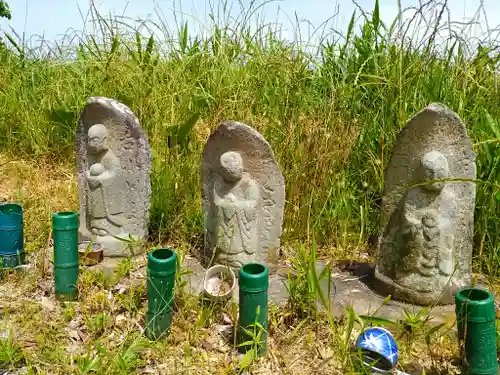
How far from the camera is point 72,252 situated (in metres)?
2.72

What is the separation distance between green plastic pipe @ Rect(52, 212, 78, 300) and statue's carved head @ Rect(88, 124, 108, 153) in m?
0.56

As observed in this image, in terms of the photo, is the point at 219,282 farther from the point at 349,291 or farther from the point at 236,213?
the point at 349,291

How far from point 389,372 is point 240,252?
103 cm

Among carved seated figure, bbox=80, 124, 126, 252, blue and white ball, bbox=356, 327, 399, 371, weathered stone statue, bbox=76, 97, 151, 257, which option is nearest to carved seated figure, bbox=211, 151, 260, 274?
weathered stone statue, bbox=76, 97, 151, 257

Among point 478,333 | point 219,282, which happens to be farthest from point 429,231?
point 219,282

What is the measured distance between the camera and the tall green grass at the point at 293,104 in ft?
11.4

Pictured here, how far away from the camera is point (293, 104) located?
406 cm

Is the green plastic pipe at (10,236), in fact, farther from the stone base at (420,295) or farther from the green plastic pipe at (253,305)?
the stone base at (420,295)

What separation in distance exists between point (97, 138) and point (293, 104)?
1531 mm

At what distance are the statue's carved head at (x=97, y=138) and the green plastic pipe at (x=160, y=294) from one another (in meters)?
0.98

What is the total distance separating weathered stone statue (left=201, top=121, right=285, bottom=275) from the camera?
285cm

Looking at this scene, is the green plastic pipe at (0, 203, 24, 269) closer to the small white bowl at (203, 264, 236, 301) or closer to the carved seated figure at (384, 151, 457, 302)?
the small white bowl at (203, 264, 236, 301)

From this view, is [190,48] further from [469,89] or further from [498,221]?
[498,221]

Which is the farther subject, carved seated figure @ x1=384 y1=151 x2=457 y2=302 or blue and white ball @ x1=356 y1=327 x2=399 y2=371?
carved seated figure @ x1=384 y1=151 x2=457 y2=302
